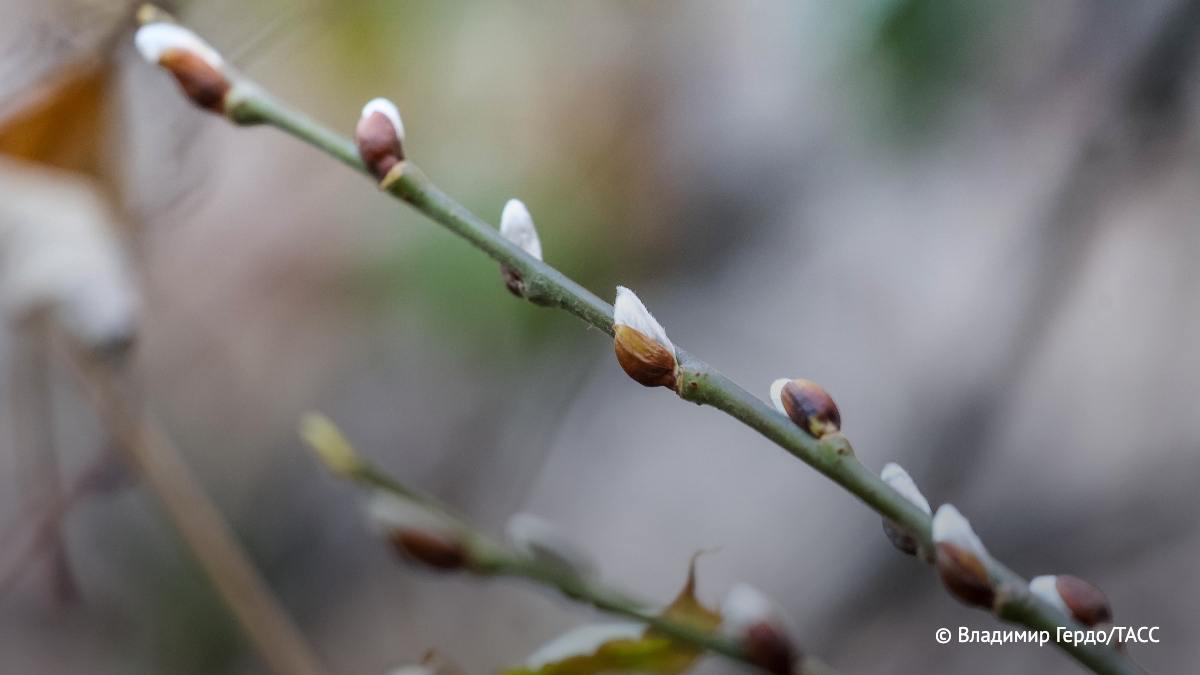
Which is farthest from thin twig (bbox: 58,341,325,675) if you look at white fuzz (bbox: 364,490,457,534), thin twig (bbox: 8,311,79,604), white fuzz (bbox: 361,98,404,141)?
white fuzz (bbox: 361,98,404,141)

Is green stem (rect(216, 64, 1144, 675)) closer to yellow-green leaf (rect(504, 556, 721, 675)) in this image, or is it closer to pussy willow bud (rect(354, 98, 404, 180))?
pussy willow bud (rect(354, 98, 404, 180))

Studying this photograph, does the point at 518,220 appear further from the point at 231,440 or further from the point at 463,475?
the point at 231,440

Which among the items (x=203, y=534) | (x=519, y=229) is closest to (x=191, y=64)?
(x=519, y=229)

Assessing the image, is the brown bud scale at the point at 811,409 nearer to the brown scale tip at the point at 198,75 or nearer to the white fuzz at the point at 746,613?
the white fuzz at the point at 746,613

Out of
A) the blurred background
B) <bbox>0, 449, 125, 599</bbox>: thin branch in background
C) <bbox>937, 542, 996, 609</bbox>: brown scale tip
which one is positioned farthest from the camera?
the blurred background

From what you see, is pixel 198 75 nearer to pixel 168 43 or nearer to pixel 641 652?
pixel 168 43

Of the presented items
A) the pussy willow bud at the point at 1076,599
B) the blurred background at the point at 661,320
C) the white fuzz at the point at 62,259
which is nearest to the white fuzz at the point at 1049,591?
the pussy willow bud at the point at 1076,599
